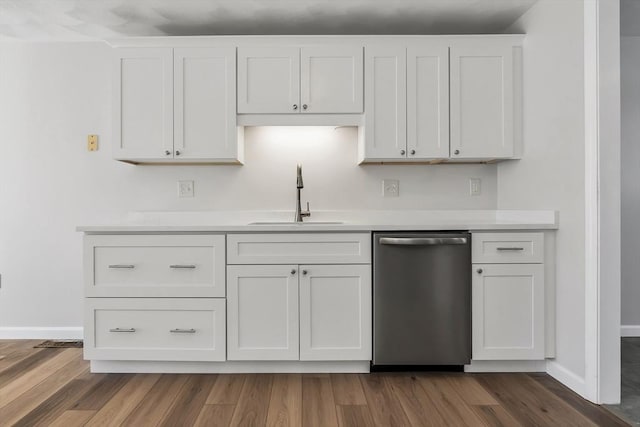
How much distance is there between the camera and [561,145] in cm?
231

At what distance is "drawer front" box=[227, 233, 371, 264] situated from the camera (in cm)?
242

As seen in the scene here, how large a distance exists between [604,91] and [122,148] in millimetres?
2712

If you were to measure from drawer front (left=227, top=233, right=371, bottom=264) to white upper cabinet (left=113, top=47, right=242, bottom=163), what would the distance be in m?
0.69

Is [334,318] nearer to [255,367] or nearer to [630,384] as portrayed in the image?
[255,367]

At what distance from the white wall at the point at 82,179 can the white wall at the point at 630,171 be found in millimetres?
1007

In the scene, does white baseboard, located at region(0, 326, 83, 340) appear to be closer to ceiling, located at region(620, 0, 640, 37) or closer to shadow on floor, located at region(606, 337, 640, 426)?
shadow on floor, located at region(606, 337, 640, 426)

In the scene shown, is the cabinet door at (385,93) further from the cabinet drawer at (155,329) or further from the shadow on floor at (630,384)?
the shadow on floor at (630,384)

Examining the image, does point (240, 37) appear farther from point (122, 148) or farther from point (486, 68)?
point (486, 68)

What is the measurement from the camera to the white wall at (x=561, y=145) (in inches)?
85.7

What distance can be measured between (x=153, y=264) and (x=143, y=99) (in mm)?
1076

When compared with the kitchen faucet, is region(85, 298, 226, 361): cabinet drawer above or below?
below

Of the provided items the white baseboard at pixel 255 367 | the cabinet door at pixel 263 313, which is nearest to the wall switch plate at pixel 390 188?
the cabinet door at pixel 263 313

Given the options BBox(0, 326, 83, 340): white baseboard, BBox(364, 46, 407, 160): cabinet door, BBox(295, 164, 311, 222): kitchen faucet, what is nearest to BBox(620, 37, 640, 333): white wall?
BBox(364, 46, 407, 160): cabinet door

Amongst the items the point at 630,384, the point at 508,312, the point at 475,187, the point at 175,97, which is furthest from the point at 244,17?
the point at 630,384
